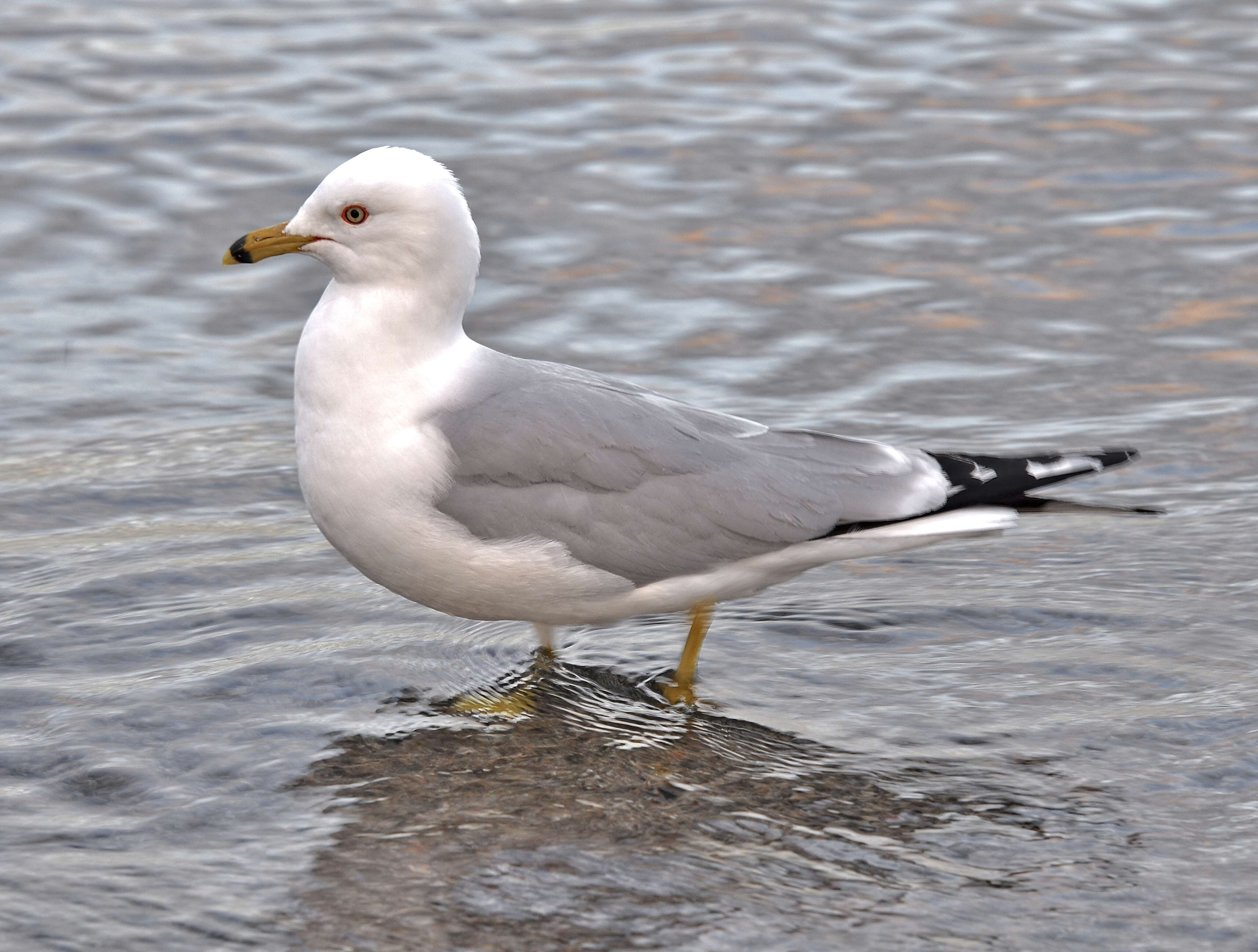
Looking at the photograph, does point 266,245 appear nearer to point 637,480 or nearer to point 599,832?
point 637,480

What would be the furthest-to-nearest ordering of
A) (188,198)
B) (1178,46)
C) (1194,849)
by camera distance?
(1178,46), (188,198), (1194,849)

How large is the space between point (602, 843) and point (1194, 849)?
164cm

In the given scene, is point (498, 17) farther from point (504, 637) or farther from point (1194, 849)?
point (1194, 849)

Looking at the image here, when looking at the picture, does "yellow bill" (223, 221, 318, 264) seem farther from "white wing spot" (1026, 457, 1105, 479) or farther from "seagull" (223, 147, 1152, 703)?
"white wing spot" (1026, 457, 1105, 479)

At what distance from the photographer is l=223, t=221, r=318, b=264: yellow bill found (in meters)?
5.79

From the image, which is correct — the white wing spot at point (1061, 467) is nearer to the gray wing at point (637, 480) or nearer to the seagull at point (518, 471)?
the seagull at point (518, 471)

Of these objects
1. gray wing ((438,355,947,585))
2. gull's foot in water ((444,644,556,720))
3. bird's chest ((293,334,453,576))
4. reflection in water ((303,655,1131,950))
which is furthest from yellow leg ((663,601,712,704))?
bird's chest ((293,334,453,576))

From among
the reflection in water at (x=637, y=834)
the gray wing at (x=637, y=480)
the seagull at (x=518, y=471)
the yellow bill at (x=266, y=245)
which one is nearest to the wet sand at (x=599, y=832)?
the reflection in water at (x=637, y=834)

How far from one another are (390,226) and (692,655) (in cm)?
174

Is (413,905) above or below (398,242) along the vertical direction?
below

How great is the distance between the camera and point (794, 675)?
6.14m

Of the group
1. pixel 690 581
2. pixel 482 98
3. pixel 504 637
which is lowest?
pixel 504 637

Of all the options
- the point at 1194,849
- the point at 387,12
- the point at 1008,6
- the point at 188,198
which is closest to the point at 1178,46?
the point at 1008,6

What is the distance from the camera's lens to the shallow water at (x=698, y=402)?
4.85 m
